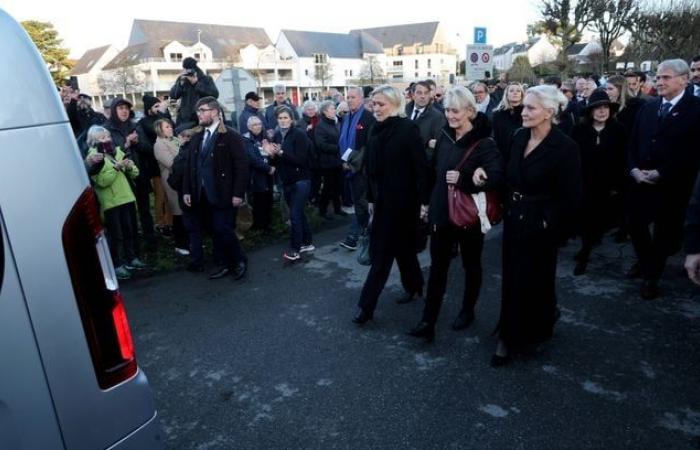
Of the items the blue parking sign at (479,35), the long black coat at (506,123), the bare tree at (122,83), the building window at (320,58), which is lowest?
the long black coat at (506,123)

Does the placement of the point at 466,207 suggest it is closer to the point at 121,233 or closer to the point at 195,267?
the point at 195,267

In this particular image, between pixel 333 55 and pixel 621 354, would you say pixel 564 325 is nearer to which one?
pixel 621 354

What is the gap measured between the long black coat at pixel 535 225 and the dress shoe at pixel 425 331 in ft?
1.91

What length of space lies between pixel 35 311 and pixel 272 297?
3.78 m

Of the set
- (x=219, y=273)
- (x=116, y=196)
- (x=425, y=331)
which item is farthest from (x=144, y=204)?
(x=425, y=331)

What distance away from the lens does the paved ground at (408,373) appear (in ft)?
10.00

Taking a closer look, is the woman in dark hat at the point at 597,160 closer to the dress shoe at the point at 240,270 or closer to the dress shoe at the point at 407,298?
the dress shoe at the point at 407,298

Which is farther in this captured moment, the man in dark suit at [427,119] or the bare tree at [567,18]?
the bare tree at [567,18]

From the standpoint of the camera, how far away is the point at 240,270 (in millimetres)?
5984

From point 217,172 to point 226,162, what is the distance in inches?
6.0

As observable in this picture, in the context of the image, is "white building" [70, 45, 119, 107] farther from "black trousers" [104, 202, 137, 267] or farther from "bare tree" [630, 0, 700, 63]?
"black trousers" [104, 202, 137, 267]

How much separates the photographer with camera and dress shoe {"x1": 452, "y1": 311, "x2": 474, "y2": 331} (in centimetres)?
518

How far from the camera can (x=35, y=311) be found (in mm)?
A: 1585

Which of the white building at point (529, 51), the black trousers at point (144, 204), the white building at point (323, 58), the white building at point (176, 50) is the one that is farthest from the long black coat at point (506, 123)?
the white building at point (529, 51)
